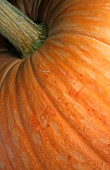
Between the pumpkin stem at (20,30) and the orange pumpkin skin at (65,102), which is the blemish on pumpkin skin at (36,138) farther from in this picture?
the pumpkin stem at (20,30)

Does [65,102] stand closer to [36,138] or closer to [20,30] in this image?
[36,138]

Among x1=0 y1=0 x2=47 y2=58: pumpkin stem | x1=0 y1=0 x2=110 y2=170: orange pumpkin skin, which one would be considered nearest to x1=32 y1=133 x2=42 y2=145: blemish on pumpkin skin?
x1=0 y1=0 x2=110 y2=170: orange pumpkin skin

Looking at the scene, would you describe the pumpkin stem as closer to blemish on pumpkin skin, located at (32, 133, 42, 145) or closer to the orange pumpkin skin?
the orange pumpkin skin

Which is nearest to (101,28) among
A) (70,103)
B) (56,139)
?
(70,103)

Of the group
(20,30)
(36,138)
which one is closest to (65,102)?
(36,138)

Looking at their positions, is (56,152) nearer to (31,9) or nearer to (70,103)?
(70,103)
